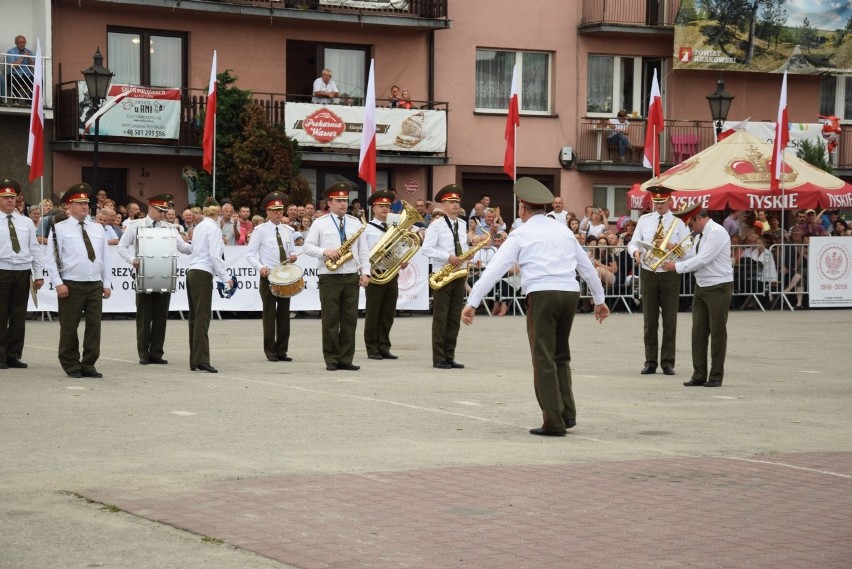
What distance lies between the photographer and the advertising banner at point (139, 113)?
31.5m

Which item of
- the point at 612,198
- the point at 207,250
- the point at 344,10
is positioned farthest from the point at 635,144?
the point at 207,250

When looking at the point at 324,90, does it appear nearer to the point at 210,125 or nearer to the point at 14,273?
the point at 210,125

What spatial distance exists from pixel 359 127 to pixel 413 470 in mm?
24907

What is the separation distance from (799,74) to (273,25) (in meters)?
15.2

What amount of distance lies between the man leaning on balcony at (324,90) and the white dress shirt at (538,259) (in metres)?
22.8

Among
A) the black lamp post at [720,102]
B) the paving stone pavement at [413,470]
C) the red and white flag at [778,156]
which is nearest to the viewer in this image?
the paving stone pavement at [413,470]

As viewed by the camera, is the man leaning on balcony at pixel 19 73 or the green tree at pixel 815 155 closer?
the man leaning on balcony at pixel 19 73

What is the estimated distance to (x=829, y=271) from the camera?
29.3 meters

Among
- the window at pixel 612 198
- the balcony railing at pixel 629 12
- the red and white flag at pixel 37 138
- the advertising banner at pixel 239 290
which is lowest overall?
the advertising banner at pixel 239 290

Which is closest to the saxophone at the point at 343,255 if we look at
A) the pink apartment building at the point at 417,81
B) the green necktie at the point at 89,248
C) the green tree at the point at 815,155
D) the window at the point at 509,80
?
the green necktie at the point at 89,248

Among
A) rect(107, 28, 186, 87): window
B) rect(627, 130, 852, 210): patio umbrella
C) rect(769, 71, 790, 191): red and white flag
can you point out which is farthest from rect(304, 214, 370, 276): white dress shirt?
rect(107, 28, 186, 87): window

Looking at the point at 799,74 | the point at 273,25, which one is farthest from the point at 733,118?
the point at 273,25

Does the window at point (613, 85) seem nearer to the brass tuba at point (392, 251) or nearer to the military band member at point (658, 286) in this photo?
the brass tuba at point (392, 251)

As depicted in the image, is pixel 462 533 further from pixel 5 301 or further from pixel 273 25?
pixel 273 25
